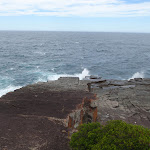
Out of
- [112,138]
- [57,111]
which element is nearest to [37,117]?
[57,111]

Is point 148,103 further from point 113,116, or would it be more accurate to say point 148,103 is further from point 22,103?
point 22,103

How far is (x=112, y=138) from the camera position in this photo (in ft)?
25.6

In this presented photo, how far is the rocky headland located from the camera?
9250 mm

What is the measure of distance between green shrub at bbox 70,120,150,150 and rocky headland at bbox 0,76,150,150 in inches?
41.7

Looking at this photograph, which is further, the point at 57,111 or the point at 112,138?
the point at 57,111

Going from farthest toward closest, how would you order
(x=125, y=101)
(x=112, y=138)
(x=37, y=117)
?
(x=125, y=101) < (x=37, y=117) < (x=112, y=138)

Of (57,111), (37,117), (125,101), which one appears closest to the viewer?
(37,117)

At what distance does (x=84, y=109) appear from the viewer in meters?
14.0

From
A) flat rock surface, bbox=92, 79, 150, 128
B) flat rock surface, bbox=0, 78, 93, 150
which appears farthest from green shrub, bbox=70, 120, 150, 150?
flat rock surface, bbox=92, 79, 150, 128

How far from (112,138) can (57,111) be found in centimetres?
501

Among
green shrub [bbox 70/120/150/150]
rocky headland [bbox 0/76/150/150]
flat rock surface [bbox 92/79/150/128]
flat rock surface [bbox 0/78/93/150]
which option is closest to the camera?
green shrub [bbox 70/120/150/150]

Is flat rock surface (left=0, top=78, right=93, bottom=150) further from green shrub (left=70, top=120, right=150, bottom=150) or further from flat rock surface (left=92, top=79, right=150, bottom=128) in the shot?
flat rock surface (left=92, top=79, right=150, bottom=128)

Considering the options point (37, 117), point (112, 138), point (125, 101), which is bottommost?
point (125, 101)

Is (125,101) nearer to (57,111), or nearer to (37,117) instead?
(57,111)
